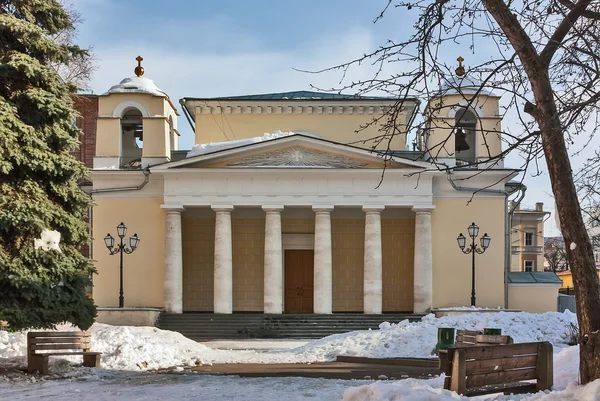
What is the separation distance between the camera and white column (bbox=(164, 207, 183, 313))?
100ft

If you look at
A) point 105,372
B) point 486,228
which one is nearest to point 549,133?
point 105,372

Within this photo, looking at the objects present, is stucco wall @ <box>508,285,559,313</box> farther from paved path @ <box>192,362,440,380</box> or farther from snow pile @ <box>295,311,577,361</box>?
paved path @ <box>192,362,440,380</box>

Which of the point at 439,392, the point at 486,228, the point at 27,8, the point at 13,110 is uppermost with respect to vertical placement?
the point at 27,8

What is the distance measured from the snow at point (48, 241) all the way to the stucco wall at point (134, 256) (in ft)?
55.4

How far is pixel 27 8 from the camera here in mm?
15656

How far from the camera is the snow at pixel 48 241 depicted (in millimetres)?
14586

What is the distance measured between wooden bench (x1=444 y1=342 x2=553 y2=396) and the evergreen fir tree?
8.46 m

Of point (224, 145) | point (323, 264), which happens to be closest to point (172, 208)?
point (224, 145)

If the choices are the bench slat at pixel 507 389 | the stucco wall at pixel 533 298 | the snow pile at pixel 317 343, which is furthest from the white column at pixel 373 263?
the bench slat at pixel 507 389

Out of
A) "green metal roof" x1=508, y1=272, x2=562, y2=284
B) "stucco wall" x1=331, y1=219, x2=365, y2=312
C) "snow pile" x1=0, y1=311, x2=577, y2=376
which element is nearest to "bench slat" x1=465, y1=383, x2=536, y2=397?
"snow pile" x1=0, y1=311, x2=577, y2=376

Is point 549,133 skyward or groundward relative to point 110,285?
skyward

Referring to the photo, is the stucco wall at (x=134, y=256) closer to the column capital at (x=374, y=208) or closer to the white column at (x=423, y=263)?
the column capital at (x=374, y=208)

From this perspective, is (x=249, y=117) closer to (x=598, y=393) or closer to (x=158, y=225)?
(x=158, y=225)

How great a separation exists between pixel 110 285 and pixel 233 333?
6.90 m
